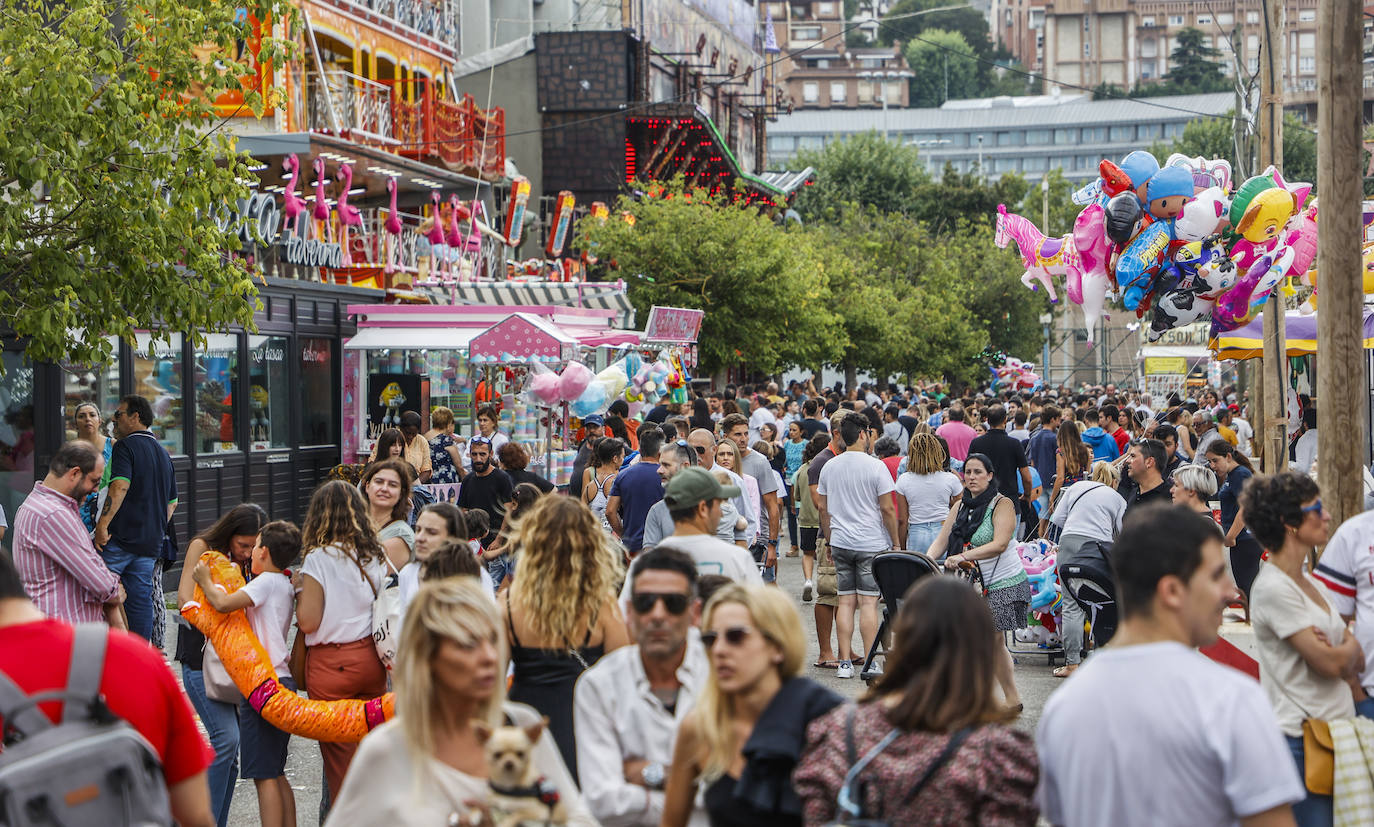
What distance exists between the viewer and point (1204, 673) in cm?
329

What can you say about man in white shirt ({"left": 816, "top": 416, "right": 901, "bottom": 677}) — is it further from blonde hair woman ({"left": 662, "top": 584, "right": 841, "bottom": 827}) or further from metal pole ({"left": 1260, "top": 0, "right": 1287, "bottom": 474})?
blonde hair woman ({"left": 662, "top": 584, "right": 841, "bottom": 827})

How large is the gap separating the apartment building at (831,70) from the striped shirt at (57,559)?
417ft

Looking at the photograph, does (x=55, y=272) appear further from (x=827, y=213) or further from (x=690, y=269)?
(x=827, y=213)

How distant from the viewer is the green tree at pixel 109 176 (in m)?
10.1

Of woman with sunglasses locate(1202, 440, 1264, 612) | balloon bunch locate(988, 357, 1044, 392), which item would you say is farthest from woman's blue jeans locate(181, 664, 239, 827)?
balloon bunch locate(988, 357, 1044, 392)

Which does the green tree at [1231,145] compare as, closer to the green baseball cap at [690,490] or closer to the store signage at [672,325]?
the store signage at [672,325]

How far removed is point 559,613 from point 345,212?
16862mm

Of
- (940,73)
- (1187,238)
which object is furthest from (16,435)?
(940,73)

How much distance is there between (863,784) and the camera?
11.0 feet

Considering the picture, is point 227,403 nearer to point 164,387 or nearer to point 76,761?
point 164,387

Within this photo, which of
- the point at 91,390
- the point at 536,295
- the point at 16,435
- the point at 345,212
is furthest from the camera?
the point at 536,295

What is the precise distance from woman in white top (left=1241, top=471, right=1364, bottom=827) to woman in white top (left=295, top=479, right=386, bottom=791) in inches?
130

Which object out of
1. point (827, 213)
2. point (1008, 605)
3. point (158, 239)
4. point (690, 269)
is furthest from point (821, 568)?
point (827, 213)

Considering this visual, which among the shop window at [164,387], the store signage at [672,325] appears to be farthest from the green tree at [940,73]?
the shop window at [164,387]
